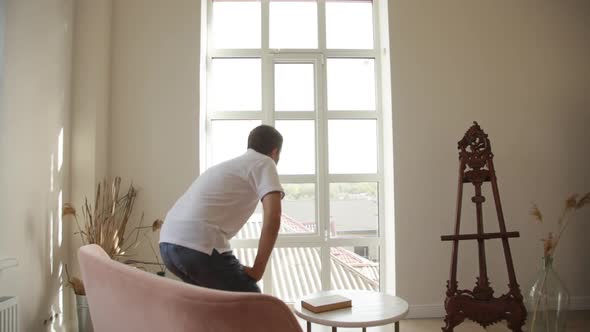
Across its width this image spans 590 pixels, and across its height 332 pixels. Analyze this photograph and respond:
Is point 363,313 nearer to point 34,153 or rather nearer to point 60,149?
point 34,153

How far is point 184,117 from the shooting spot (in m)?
3.07

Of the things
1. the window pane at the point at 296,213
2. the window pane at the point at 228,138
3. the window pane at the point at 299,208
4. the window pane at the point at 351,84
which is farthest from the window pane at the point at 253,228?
the window pane at the point at 351,84

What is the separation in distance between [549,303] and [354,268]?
1.49 metres

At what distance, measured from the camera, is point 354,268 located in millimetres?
3371

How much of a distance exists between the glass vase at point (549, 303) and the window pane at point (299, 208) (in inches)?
70.6

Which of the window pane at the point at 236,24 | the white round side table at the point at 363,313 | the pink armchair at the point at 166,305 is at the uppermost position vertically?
the window pane at the point at 236,24

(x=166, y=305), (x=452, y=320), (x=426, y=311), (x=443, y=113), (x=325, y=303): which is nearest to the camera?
(x=166, y=305)

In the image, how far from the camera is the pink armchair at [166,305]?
0.64 metres

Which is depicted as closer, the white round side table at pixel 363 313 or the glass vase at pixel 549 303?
the white round side table at pixel 363 313

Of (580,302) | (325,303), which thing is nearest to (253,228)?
(325,303)

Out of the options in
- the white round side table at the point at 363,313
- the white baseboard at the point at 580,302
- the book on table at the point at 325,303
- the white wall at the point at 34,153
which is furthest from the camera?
the white baseboard at the point at 580,302

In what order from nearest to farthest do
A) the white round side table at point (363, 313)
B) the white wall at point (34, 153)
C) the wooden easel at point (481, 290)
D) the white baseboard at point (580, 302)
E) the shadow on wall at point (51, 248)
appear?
the white round side table at point (363, 313), the white wall at point (34, 153), the shadow on wall at point (51, 248), the wooden easel at point (481, 290), the white baseboard at point (580, 302)

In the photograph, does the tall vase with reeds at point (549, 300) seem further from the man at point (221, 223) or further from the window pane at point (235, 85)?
the window pane at point (235, 85)

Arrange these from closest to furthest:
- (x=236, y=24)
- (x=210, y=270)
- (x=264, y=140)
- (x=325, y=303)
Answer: (x=210, y=270) < (x=264, y=140) < (x=325, y=303) < (x=236, y=24)
